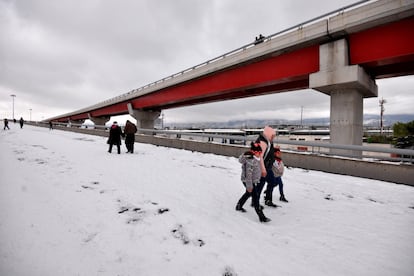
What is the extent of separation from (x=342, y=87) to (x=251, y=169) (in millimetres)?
8442

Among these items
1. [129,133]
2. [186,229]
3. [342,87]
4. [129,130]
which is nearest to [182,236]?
[186,229]

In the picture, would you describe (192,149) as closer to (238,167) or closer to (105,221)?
(238,167)

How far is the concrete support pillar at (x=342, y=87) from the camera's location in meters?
8.99

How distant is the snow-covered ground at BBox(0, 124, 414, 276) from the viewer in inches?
102

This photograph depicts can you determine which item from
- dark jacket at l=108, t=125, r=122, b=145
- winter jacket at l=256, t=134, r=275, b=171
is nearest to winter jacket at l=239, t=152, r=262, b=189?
winter jacket at l=256, t=134, r=275, b=171

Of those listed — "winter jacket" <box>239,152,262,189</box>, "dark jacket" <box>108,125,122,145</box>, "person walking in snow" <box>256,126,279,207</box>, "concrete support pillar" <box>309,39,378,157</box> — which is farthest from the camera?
"dark jacket" <box>108,125,122,145</box>

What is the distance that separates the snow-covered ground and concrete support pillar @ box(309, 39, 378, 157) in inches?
163

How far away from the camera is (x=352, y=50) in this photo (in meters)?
9.10

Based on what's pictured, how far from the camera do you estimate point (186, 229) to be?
11.3 feet

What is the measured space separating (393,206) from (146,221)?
5.71 meters

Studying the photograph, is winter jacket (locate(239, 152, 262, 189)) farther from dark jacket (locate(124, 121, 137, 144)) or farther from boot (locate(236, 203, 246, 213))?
dark jacket (locate(124, 121, 137, 144))

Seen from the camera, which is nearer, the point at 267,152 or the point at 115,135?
the point at 267,152

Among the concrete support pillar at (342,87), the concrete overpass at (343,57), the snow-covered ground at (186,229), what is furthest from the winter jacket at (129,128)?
the concrete support pillar at (342,87)

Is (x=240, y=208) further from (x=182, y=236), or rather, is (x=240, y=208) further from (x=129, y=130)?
(x=129, y=130)
